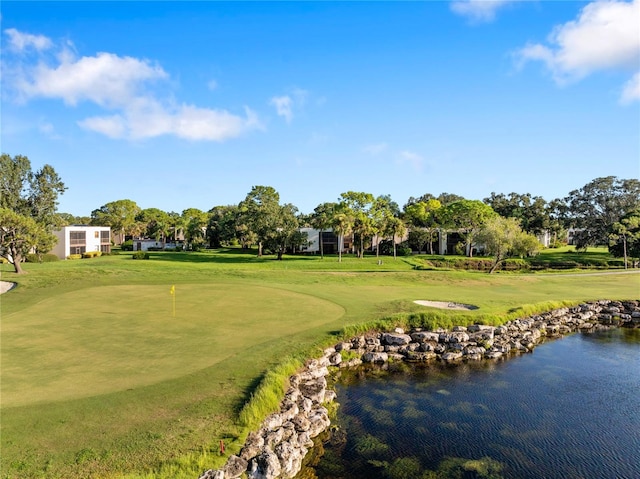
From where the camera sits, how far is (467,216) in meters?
83.3

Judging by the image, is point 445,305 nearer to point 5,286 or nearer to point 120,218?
point 5,286

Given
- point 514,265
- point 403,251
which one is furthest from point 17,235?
point 514,265

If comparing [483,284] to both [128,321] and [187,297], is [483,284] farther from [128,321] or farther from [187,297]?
[128,321]

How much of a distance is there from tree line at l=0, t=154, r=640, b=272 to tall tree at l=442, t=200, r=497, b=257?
20 centimetres

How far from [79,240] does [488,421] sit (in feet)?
271

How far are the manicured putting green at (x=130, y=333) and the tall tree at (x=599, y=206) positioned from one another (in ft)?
270

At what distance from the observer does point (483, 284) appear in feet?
151

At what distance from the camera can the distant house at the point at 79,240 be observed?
244ft

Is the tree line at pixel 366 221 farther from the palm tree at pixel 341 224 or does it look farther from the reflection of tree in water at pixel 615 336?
the reflection of tree in water at pixel 615 336

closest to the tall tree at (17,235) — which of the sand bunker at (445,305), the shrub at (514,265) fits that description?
the sand bunker at (445,305)

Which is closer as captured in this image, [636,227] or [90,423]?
[90,423]

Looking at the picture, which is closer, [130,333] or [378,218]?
[130,333]

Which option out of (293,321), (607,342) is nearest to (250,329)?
(293,321)

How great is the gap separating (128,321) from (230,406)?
42.8 feet
